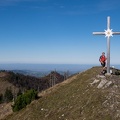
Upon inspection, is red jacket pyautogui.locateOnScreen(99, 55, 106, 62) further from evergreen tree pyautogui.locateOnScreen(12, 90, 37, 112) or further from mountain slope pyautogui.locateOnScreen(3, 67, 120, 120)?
evergreen tree pyautogui.locateOnScreen(12, 90, 37, 112)

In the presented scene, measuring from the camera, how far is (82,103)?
27375 mm

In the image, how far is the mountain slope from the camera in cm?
2445

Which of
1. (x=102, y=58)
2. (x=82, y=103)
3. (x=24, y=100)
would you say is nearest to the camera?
(x=82, y=103)

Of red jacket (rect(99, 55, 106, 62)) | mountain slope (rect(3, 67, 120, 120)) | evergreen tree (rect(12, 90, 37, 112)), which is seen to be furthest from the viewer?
evergreen tree (rect(12, 90, 37, 112))

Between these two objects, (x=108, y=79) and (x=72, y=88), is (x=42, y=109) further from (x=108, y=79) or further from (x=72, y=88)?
(x=108, y=79)

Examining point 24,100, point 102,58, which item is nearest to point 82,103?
point 102,58

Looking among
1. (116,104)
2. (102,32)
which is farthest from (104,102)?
(102,32)

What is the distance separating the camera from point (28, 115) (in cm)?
2941

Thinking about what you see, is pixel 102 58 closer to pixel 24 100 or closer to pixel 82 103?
pixel 82 103

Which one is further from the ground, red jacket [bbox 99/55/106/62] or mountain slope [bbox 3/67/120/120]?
red jacket [bbox 99/55/106/62]

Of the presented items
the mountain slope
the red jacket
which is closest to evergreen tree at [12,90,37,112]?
the mountain slope

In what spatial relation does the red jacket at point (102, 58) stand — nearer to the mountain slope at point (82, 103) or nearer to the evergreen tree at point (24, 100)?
the mountain slope at point (82, 103)

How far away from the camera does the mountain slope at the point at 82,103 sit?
2445cm

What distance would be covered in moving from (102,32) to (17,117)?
44.7 ft
